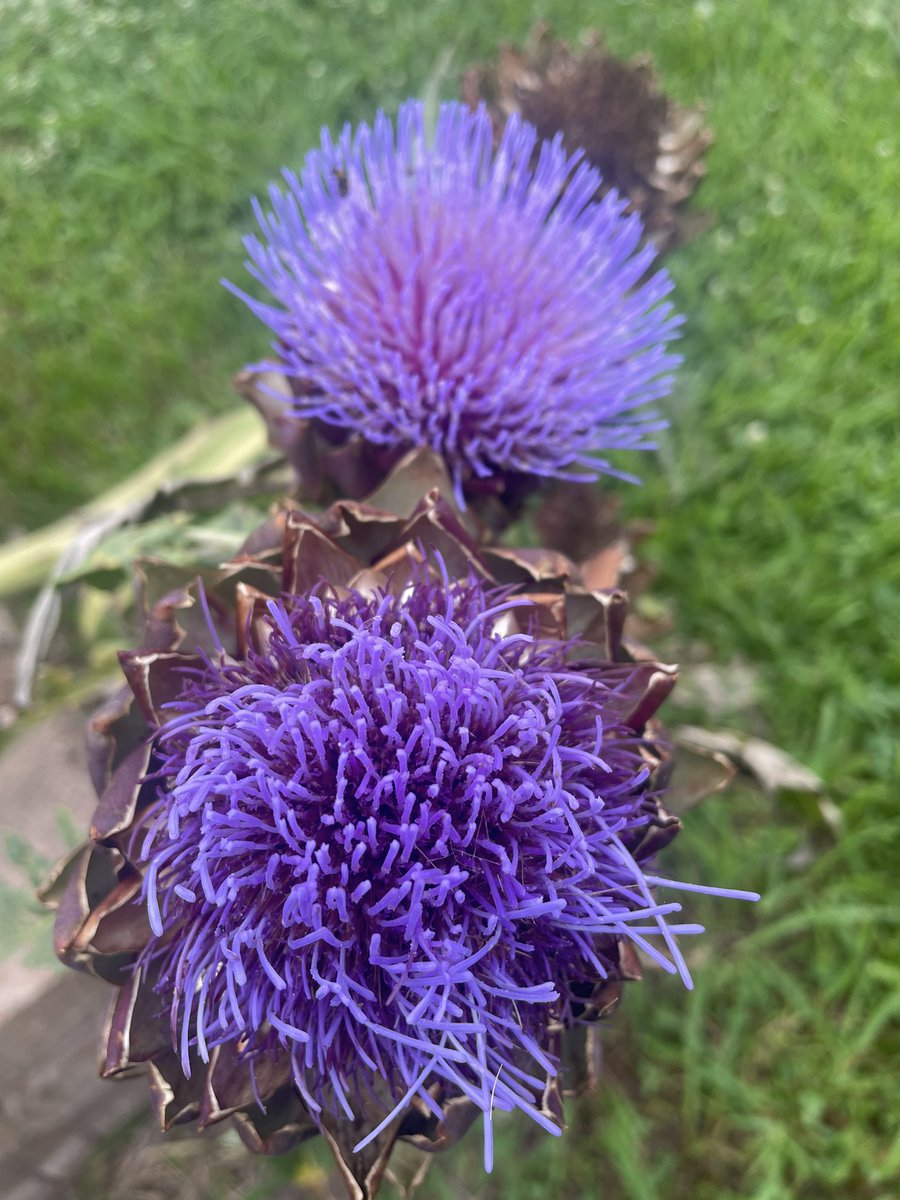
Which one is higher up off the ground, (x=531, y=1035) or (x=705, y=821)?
(x=531, y=1035)

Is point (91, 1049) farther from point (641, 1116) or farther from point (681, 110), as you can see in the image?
point (681, 110)

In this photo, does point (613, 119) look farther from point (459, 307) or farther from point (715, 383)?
point (715, 383)

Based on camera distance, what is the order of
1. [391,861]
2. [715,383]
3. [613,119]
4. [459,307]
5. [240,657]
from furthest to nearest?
[715,383] → [613,119] → [459,307] → [240,657] → [391,861]

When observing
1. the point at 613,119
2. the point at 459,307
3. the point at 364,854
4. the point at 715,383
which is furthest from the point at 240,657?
the point at 715,383

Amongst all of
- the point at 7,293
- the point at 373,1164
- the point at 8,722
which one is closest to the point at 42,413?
the point at 7,293

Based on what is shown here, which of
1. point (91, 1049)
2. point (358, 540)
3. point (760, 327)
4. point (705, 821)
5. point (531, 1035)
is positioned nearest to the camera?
point (531, 1035)

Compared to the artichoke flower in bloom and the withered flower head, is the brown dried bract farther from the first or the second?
the withered flower head

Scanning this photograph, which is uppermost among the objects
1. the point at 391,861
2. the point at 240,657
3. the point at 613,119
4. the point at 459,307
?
the point at 613,119
